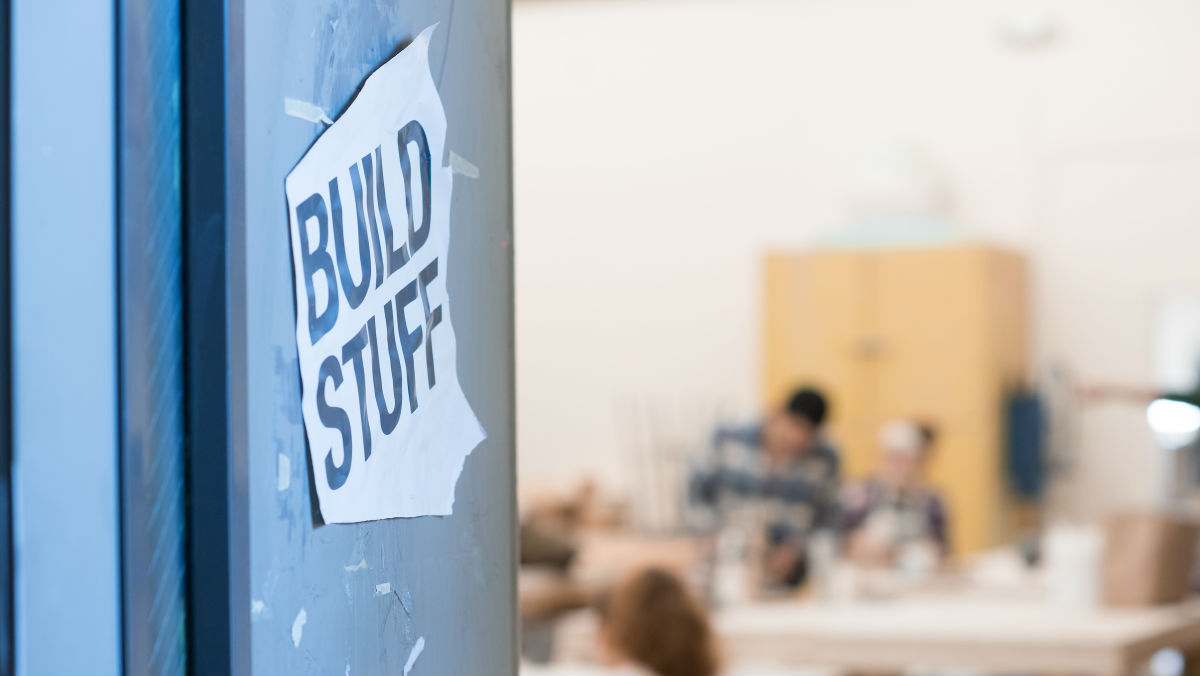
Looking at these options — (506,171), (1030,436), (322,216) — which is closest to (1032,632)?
(506,171)

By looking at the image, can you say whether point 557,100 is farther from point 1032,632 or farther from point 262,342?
point 262,342

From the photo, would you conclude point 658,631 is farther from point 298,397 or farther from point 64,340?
point 64,340

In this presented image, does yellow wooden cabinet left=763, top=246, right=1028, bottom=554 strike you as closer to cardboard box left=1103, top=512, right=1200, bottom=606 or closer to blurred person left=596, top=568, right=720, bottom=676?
cardboard box left=1103, top=512, right=1200, bottom=606

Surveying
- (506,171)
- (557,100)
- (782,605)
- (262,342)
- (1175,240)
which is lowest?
(782,605)

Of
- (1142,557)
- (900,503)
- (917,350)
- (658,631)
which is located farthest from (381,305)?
(917,350)

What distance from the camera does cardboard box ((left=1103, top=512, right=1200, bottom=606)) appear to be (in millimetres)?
3795

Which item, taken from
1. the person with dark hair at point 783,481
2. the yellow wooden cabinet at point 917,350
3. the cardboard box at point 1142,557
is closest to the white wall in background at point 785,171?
the yellow wooden cabinet at point 917,350

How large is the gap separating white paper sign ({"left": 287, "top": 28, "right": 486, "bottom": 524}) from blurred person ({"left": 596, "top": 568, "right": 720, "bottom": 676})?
7.18 feet

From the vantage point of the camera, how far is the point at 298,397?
1.95 ft

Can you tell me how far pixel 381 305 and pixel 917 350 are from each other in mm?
6679

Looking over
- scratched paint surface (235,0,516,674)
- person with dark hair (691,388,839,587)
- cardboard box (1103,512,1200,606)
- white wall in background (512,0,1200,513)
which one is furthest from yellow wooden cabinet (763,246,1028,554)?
scratched paint surface (235,0,516,674)

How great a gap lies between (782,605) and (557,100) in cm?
513

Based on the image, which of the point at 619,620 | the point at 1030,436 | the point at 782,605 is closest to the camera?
the point at 619,620

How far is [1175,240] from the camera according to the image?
7.19m
